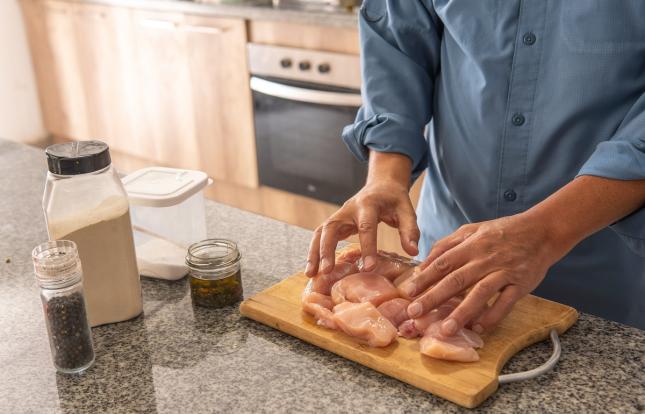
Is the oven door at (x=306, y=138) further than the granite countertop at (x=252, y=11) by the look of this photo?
Yes

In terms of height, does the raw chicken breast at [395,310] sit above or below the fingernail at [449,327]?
below

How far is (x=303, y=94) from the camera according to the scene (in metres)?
2.77

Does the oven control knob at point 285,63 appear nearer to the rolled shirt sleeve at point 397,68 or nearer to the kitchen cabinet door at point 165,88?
the kitchen cabinet door at point 165,88

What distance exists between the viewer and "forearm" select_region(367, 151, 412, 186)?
1218mm

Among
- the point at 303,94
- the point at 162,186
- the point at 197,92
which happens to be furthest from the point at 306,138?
the point at 162,186

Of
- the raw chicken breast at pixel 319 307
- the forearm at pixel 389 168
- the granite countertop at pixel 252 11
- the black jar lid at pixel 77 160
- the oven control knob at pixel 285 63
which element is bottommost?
the oven control knob at pixel 285 63

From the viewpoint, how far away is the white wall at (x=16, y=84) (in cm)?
401

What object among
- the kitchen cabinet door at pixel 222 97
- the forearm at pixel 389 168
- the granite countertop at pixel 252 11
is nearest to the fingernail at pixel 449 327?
the forearm at pixel 389 168

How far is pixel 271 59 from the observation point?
9.30ft

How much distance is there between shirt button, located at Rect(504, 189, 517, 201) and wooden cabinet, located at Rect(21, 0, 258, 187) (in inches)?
71.7

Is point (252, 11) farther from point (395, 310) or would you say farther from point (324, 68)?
point (395, 310)

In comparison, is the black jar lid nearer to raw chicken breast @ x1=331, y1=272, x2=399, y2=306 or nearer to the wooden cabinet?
raw chicken breast @ x1=331, y1=272, x2=399, y2=306

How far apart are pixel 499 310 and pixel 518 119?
0.40 meters

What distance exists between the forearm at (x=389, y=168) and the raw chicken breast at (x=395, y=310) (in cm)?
26
